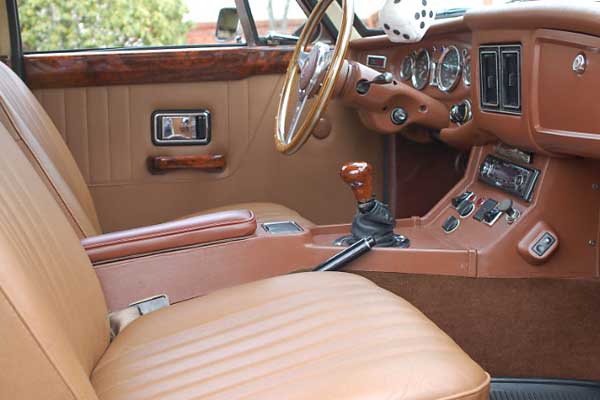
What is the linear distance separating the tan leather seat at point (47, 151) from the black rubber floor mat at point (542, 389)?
66cm

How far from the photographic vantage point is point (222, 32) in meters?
2.64

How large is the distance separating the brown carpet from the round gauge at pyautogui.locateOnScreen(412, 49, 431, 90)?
695mm

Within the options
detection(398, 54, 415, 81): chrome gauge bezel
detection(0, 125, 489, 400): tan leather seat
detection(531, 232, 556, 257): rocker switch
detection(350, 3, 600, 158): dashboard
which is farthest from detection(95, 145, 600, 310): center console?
detection(398, 54, 415, 81): chrome gauge bezel

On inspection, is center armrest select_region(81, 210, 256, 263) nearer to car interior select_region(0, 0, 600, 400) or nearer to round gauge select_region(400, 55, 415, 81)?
car interior select_region(0, 0, 600, 400)

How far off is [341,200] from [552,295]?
93 cm

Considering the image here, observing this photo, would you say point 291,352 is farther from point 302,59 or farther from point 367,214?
point 302,59

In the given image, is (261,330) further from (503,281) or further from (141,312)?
(503,281)

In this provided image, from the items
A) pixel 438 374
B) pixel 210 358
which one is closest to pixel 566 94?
pixel 438 374

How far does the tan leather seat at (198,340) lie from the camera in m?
0.94

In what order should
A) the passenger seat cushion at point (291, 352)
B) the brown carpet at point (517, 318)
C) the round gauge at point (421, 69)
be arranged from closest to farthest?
1. the passenger seat cushion at point (291, 352)
2. the brown carpet at point (517, 318)
3. the round gauge at point (421, 69)

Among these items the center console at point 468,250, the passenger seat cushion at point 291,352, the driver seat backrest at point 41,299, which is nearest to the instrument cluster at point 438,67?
the center console at point 468,250

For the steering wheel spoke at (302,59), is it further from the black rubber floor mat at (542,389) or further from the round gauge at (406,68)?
the black rubber floor mat at (542,389)

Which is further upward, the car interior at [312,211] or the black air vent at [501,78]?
the black air vent at [501,78]

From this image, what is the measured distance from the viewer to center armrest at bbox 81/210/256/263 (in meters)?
1.73
